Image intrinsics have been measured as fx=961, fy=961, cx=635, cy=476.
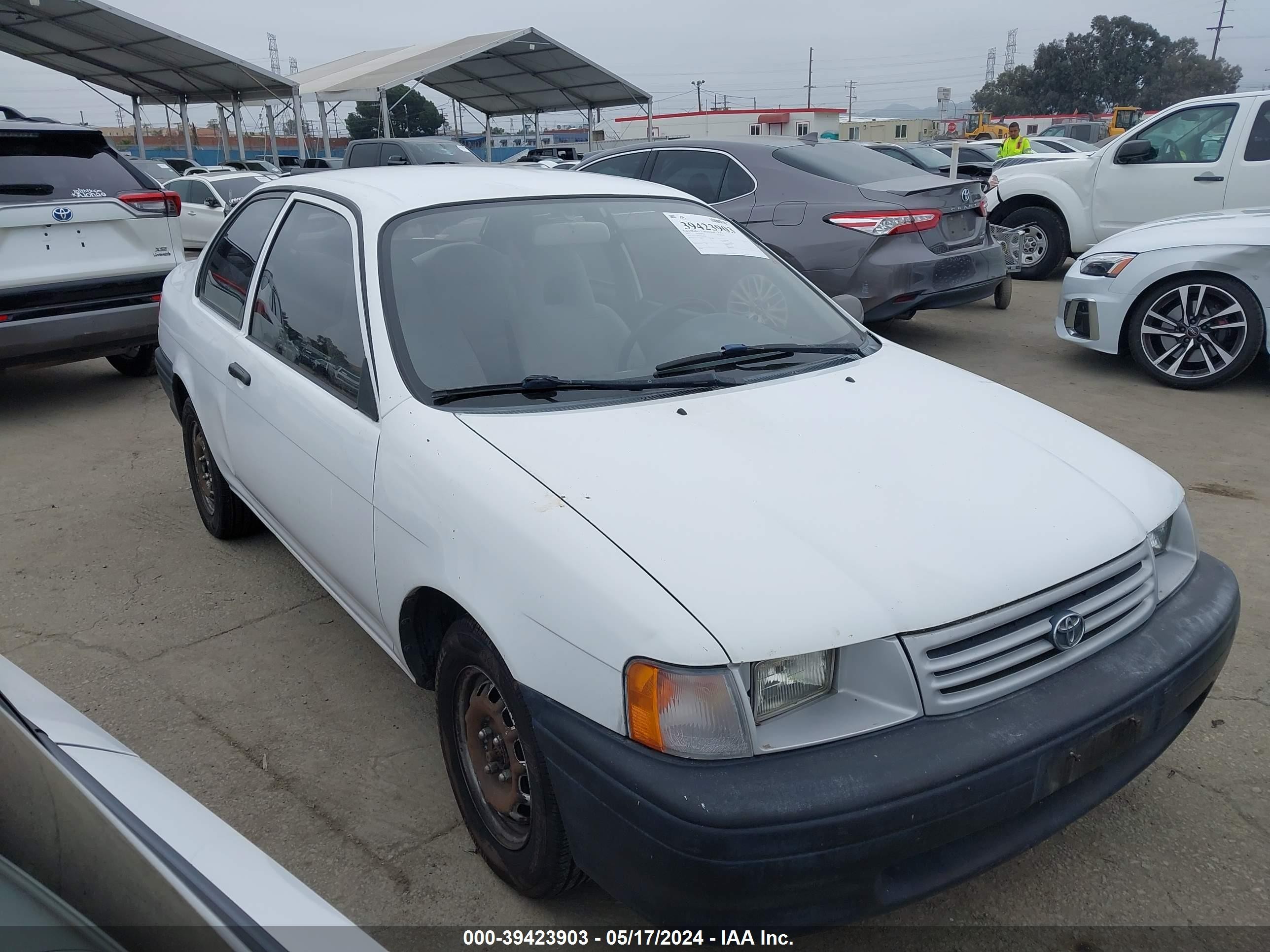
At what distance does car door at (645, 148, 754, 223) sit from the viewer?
712cm

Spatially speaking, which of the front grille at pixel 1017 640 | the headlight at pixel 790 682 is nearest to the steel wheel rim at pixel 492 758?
the headlight at pixel 790 682

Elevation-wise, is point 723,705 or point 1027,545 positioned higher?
point 1027,545

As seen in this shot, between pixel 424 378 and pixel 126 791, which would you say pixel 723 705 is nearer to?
pixel 126 791

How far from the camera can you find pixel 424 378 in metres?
2.52

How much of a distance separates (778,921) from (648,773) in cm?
36

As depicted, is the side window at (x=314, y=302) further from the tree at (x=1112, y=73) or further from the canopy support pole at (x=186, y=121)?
the tree at (x=1112, y=73)

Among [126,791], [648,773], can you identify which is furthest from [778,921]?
[126,791]

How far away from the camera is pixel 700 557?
6.26 feet

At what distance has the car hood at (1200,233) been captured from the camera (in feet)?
19.8

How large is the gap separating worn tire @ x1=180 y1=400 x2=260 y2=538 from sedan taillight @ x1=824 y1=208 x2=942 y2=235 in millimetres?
4410

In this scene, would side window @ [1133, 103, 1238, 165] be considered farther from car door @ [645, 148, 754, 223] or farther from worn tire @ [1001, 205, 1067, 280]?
car door @ [645, 148, 754, 223]

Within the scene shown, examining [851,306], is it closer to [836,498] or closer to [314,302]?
[836,498]

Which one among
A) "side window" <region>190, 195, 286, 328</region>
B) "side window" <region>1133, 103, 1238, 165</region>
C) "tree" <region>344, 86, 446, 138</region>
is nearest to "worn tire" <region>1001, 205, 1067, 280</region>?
"side window" <region>1133, 103, 1238, 165</region>

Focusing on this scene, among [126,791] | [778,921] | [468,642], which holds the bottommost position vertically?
[778,921]
